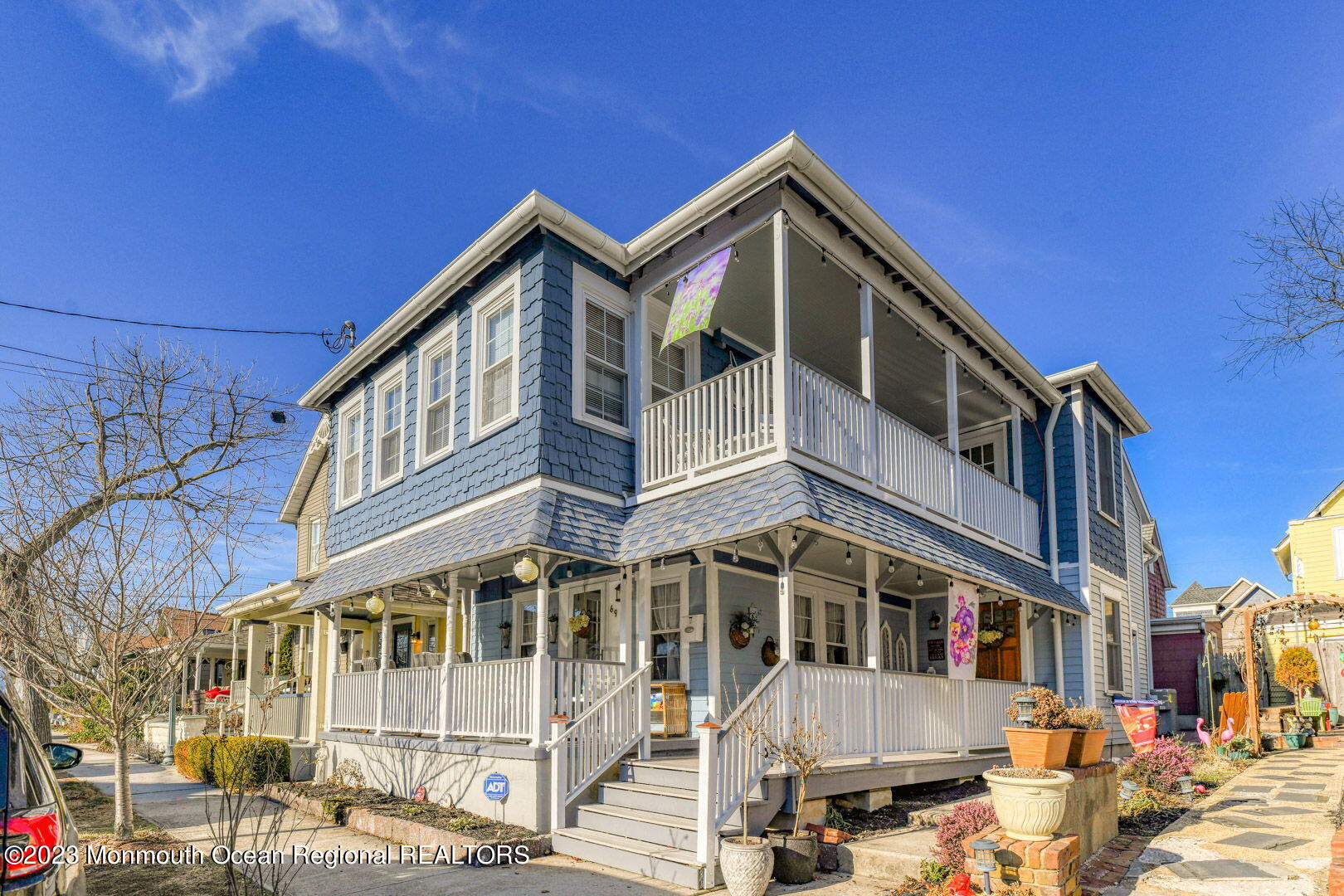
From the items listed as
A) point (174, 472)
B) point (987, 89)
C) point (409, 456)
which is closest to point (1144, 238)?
point (987, 89)

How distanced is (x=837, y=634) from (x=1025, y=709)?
5.68 metres

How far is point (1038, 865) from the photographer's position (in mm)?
5617

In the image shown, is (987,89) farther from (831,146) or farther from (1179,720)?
(1179,720)

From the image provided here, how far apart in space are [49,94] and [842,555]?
12.4 m

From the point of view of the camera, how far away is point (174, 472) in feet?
46.7

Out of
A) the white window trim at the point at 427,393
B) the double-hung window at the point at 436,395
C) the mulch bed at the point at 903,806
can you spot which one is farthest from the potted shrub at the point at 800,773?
the double-hung window at the point at 436,395

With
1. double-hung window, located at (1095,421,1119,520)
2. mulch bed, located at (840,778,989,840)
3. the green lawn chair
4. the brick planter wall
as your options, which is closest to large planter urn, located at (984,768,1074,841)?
the brick planter wall

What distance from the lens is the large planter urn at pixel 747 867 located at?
6.43 m

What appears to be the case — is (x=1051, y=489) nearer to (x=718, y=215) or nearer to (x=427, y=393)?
(x=718, y=215)

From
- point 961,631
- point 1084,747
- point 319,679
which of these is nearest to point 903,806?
point 961,631

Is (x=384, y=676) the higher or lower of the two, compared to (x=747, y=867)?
higher

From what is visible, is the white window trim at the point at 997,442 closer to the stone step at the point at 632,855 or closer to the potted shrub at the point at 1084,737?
the potted shrub at the point at 1084,737

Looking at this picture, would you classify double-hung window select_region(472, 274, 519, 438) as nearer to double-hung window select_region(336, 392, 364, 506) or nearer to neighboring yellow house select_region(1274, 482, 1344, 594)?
double-hung window select_region(336, 392, 364, 506)

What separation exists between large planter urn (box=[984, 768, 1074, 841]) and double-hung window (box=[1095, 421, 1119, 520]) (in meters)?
10.2
